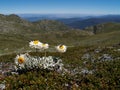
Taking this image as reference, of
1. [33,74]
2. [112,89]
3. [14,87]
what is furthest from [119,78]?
[14,87]

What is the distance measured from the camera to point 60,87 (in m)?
12.9

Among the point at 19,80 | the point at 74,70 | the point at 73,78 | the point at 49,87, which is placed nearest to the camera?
the point at 49,87

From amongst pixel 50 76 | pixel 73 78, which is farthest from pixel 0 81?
pixel 73 78

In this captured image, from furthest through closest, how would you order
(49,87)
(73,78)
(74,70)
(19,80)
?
→ 1. (74,70)
2. (73,78)
3. (19,80)
4. (49,87)

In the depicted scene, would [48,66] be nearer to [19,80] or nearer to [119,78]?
[19,80]

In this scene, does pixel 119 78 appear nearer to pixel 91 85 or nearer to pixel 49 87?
pixel 91 85

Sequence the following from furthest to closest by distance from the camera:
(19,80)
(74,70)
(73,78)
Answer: (74,70) < (73,78) < (19,80)

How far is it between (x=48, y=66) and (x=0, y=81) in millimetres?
2725

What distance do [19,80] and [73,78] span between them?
2797 mm

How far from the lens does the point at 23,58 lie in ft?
48.3

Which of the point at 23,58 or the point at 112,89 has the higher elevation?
the point at 23,58

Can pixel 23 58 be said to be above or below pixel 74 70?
above

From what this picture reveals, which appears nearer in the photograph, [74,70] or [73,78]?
[73,78]

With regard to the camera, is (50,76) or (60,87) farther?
(50,76)
